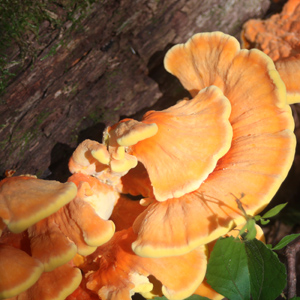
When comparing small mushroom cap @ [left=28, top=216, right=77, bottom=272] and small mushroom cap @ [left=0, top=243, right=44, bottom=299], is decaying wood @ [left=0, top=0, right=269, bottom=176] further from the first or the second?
small mushroom cap @ [left=0, top=243, right=44, bottom=299]

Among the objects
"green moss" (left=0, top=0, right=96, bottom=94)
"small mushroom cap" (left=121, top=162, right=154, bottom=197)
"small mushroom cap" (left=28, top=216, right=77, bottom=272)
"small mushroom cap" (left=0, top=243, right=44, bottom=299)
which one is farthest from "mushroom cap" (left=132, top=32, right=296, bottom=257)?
"green moss" (left=0, top=0, right=96, bottom=94)

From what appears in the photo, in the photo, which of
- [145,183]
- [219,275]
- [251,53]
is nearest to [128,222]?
[145,183]

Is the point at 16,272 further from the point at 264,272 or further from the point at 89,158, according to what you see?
the point at 264,272

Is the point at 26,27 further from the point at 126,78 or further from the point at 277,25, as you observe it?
the point at 277,25

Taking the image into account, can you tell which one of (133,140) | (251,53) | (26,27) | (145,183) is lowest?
(145,183)

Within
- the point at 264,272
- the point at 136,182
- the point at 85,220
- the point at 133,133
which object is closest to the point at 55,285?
the point at 85,220

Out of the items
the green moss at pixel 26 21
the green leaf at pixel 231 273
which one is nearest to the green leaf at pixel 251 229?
the green leaf at pixel 231 273

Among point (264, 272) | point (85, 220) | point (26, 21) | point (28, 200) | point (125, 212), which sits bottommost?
point (264, 272)
